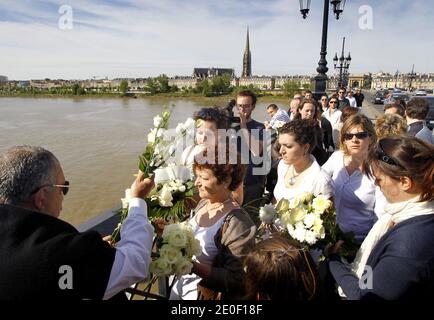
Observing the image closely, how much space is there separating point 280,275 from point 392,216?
648mm

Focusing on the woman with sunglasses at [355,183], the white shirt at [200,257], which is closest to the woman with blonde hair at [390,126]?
the woman with sunglasses at [355,183]

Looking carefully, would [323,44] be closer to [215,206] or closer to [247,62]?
[215,206]

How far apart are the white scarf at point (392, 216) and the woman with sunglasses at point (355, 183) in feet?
2.44

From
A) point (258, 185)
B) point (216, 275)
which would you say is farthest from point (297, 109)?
point (216, 275)

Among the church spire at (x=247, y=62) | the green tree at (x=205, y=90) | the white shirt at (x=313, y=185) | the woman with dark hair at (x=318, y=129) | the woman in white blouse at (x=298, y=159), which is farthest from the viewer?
the church spire at (x=247, y=62)

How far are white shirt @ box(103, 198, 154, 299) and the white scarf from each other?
44.0 inches

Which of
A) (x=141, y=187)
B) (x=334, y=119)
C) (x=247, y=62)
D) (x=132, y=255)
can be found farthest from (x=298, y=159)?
(x=247, y=62)

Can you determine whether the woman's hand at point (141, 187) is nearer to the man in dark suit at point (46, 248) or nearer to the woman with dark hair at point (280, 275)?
the man in dark suit at point (46, 248)

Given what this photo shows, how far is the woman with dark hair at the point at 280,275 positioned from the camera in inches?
55.4

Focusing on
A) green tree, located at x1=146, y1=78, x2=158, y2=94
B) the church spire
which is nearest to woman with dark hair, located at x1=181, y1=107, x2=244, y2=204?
green tree, located at x1=146, y1=78, x2=158, y2=94

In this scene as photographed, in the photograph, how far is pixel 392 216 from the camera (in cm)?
160

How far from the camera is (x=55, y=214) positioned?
147cm

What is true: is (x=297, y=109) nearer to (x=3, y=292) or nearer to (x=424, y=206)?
(x=424, y=206)

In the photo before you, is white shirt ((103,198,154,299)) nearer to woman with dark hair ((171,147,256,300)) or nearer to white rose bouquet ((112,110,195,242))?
white rose bouquet ((112,110,195,242))
